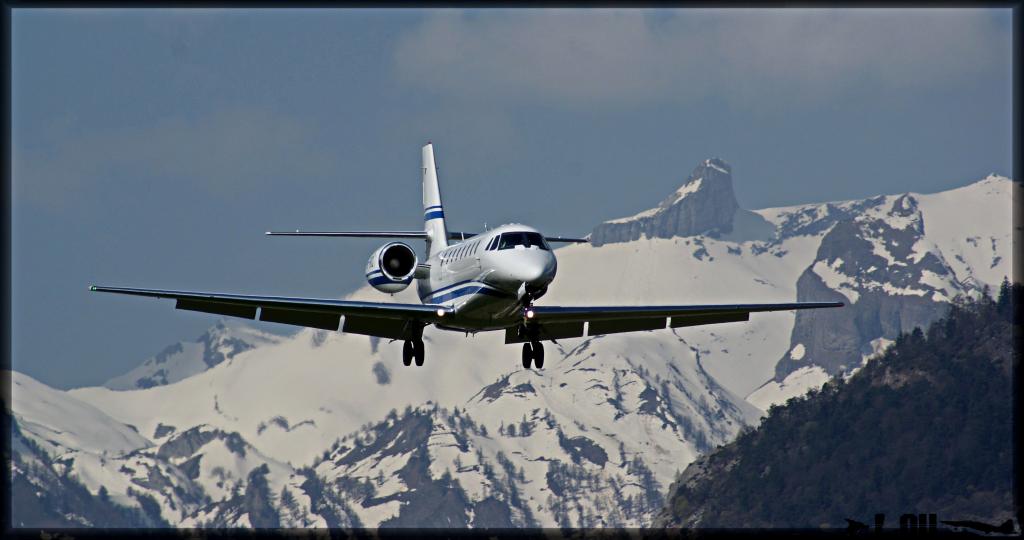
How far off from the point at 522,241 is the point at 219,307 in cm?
1064

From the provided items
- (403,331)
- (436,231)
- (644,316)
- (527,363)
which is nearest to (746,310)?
(644,316)

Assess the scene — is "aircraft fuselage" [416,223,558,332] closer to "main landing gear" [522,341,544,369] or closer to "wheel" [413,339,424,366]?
"main landing gear" [522,341,544,369]

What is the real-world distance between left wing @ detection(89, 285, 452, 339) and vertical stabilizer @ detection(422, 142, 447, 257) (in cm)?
812

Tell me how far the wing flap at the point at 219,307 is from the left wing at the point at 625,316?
334 inches

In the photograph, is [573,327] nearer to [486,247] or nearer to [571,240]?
[571,240]

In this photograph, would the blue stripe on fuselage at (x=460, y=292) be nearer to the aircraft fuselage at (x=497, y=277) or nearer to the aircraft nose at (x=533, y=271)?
the aircraft fuselage at (x=497, y=277)

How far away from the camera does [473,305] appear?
4938cm

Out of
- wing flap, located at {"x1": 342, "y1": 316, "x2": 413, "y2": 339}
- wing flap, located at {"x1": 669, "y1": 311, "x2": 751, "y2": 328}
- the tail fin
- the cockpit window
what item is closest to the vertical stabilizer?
the tail fin

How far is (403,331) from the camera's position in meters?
Result: 55.3

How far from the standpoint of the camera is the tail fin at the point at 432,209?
2495 inches

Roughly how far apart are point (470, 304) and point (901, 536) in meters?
15.3

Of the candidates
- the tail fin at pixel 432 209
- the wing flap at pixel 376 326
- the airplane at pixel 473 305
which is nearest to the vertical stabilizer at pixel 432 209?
the tail fin at pixel 432 209

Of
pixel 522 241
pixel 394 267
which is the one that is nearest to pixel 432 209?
pixel 394 267

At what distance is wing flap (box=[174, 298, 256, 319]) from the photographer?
50781 millimetres
